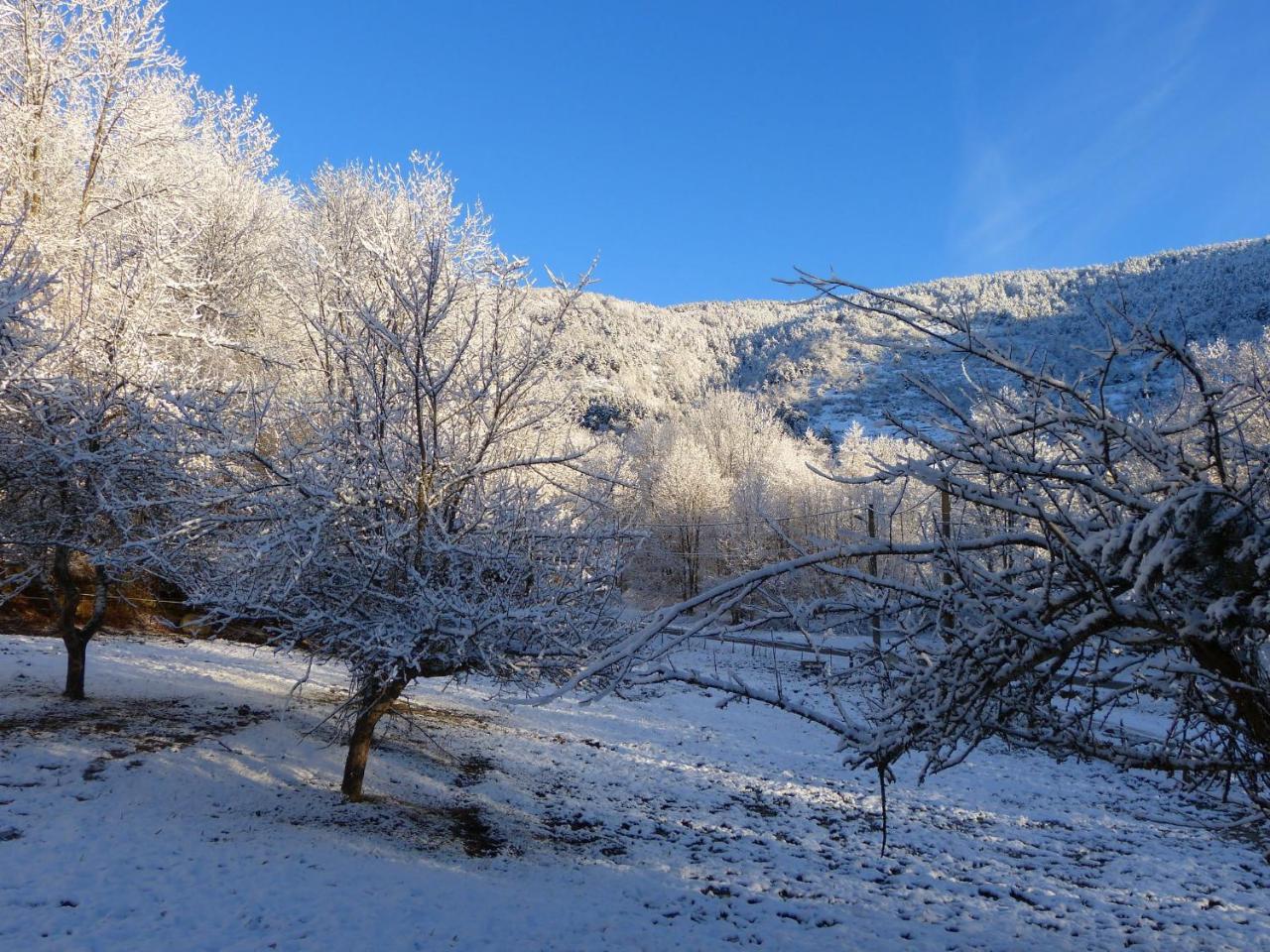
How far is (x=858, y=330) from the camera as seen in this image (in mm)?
2996

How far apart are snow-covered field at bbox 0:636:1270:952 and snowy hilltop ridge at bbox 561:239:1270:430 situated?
2.47m

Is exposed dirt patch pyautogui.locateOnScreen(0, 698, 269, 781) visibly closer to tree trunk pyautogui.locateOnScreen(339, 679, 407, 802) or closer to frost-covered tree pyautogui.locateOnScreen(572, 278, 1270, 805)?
tree trunk pyautogui.locateOnScreen(339, 679, 407, 802)

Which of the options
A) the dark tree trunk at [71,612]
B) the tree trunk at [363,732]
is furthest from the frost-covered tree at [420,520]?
the dark tree trunk at [71,612]

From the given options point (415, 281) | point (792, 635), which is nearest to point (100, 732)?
point (415, 281)

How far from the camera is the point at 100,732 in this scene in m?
8.81

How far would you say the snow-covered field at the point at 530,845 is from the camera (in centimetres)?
582

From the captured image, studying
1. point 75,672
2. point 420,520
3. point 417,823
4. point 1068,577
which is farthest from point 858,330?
point 75,672

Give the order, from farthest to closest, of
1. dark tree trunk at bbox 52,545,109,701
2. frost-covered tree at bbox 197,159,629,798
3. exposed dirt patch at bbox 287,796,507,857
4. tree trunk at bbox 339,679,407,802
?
dark tree trunk at bbox 52,545,109,701 → tree trunk at bbox 339,679,407,802 → exposed dirt patch at bbox 287,796,507,857 → frost-covered tree at bbox 197,159,629,798

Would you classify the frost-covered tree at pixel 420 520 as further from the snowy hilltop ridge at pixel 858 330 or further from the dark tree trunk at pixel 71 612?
the dark tree trunk at pixel 71 612

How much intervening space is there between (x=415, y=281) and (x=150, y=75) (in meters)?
11.1

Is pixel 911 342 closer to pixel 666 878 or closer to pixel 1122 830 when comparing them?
pixel 666 878

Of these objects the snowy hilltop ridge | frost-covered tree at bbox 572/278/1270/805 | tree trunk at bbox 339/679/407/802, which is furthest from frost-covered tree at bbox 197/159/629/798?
frost-covered tree at bbox 572/278/1270/805

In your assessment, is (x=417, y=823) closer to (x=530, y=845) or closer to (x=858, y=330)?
(x=530, y=845)

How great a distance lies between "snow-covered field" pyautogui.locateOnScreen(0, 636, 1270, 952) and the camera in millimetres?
5824
